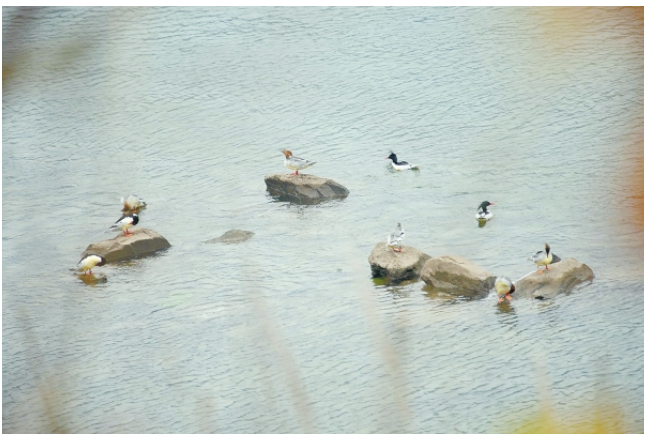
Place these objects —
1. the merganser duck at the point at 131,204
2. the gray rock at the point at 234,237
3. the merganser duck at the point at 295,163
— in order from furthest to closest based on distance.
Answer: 1. the merganser duck at the point at 295,163
2. the merganser duck at the point at 131,204
3. the gray rock at the point at 234,237

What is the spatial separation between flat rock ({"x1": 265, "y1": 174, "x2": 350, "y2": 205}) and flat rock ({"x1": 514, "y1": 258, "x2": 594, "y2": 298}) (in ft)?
31.4

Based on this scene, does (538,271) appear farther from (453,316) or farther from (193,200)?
(193,200)

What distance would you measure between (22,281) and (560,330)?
1393 cm

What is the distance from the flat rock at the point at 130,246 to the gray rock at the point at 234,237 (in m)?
1.47

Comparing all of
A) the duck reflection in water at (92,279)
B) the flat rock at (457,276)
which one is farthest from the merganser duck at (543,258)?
the duck reflection in water at (92,279)

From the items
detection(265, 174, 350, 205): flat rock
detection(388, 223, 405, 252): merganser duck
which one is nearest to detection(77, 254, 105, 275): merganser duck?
detection(265, 174, 350, 205): flat rock

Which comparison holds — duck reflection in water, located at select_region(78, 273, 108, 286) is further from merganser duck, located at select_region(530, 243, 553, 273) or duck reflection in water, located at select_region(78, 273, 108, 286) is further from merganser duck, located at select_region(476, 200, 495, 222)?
merganser duck, located at select_region(530, 243, 553, 273)

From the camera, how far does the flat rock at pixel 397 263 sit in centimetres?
2116

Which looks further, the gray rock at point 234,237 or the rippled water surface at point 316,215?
the gray rock at point 234,237

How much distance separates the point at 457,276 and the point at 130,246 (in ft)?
30.6

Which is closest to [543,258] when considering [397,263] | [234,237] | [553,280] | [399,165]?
[553,280]

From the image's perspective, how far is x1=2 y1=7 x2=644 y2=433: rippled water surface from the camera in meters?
15.4

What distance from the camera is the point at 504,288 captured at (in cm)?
1925

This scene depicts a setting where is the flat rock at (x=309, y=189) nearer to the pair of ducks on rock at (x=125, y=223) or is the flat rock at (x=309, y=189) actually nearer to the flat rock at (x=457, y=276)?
the pair of ducks on rock at (x=125, y=223)
